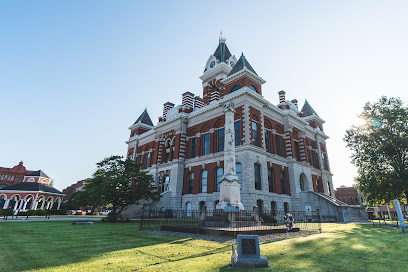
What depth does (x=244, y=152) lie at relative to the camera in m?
25.9

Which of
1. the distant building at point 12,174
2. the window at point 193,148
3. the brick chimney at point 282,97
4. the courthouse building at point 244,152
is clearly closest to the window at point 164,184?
the courthouse building at point 244,152

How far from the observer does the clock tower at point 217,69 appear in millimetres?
41500

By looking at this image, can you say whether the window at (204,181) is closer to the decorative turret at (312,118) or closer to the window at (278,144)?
the window at (278,144)

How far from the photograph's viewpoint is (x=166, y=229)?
626 inches

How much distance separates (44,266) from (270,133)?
29.5 m

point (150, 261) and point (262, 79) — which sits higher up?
point (262, 79)

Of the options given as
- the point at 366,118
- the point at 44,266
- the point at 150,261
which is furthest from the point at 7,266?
the point at 366,118

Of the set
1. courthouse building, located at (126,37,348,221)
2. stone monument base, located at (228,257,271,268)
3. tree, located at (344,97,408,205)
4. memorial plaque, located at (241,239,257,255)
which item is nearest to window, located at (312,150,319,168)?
courthouse building, located at (126,37,348,221)

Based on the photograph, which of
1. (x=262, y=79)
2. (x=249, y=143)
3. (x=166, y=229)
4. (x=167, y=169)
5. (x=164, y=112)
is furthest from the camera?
(x=164, y=112)

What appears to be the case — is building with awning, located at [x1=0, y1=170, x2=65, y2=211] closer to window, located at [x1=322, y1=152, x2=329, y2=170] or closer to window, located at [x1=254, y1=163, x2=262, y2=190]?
window, located at [x1=254, y1=163, x2=262, y2=190]

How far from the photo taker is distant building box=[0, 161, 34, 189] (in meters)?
74.8

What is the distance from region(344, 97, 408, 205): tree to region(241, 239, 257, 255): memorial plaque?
26735 millimetres

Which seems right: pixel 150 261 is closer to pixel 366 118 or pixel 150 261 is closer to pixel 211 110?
pixel 211 110

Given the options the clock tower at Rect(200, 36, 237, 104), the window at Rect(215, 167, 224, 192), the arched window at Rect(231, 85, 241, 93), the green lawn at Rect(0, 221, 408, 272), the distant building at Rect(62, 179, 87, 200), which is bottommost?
the green lawn at Rect(0, 221, 408, 272)
